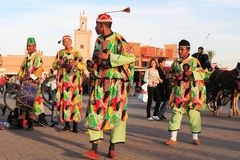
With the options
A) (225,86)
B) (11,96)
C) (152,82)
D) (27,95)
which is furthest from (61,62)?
(225,86)

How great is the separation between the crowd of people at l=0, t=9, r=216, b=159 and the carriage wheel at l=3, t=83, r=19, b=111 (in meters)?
0.45

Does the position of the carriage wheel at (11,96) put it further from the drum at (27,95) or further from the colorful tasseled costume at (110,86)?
the colorful tasseled costume at (110,86)

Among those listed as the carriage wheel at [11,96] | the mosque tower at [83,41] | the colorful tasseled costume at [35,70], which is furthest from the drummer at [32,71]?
the mosque tower at [83,41]

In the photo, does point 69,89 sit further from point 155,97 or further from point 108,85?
point 155,97

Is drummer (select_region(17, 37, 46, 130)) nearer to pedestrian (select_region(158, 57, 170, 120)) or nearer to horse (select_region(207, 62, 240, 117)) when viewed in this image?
pedestrian (select_region(158, 57, 170, 120))

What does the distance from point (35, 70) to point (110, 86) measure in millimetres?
3666

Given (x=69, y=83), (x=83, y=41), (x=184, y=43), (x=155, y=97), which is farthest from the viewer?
(x=83, y=41)

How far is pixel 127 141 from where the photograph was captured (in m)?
8.70

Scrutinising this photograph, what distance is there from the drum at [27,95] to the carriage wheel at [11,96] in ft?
1.26

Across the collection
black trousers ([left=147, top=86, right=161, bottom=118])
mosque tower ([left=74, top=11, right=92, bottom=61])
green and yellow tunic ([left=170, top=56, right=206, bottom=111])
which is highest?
mosque tower ([left=74, top=11, right=92, bottom=61])

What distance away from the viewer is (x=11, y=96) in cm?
1118

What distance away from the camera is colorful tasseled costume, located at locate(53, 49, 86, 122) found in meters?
9.61

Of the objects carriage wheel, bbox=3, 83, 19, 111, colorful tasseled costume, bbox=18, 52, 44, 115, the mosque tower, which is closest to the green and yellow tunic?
colorful tasseled costume, bbox=18, 52, 44, 115

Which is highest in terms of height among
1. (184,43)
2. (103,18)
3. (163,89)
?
(103,18)
